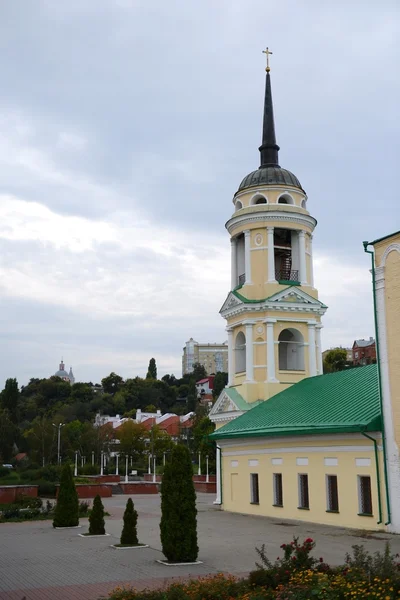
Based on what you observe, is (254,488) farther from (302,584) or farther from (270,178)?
(302,584)

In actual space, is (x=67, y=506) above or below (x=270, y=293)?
below

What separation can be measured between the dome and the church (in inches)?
3.2

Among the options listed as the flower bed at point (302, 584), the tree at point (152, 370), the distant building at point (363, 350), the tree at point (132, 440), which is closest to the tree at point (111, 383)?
the tree at point (152, 370)

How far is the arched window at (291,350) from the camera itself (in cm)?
3509

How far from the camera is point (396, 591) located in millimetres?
9367

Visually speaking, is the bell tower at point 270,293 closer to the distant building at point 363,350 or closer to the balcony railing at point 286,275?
the balcony railing at point 286,275

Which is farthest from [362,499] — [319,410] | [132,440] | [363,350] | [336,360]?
[363,350]

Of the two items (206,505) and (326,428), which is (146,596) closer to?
(326,428)

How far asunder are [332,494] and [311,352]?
40.2ft

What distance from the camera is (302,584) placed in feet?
33.9

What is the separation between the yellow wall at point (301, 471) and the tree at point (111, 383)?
139272mm

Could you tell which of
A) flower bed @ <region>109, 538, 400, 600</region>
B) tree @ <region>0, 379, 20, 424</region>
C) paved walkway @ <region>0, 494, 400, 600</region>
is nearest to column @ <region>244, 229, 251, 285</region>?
paved walkway @ <region>0, 494, 400, 600</region>

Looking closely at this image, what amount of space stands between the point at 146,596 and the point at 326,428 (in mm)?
13398

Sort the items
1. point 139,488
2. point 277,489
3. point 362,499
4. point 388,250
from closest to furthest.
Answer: point 388,250 → point 362,499 → point 277,489 → point 139,488
